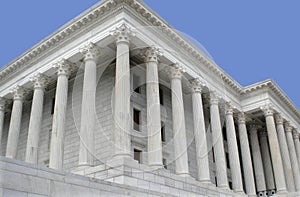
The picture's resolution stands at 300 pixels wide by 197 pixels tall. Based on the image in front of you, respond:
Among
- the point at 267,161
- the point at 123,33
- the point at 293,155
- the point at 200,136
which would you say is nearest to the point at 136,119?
the point at 200,136

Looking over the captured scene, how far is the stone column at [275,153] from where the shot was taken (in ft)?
112

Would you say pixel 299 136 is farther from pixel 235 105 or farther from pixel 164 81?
pixel 164 81

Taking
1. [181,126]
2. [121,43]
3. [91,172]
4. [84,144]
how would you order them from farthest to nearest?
[181,126]
[121,43]
[84,144]
[91,172]

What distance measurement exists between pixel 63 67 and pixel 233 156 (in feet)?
60.7

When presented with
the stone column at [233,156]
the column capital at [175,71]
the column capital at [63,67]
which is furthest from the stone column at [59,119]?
the stone column at [233,156]

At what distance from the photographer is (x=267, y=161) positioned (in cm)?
4269

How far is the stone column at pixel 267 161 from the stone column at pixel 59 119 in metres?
27.5

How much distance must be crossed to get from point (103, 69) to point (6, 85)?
1103 cm

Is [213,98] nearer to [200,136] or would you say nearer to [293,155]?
[200,136]

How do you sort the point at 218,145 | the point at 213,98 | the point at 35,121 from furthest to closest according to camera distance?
the point at 213,98, the point at 218,145, the point at 35,121

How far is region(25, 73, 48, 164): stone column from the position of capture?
27609 millimetres

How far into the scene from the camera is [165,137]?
1270 inches

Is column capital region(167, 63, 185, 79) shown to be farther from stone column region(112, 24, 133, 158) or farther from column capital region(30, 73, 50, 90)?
column capital region(30, 73, 50, 90)

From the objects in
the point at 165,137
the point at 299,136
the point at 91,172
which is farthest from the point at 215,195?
the point at 299,136
